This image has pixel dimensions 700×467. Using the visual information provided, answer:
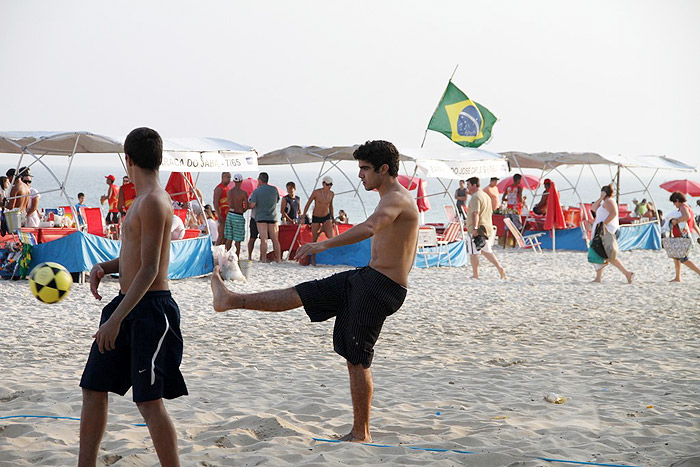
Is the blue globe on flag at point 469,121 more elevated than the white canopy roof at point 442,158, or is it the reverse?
the blue globe on flag at point 469,121

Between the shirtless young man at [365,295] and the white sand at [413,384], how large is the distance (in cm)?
37

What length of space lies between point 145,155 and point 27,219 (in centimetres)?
913

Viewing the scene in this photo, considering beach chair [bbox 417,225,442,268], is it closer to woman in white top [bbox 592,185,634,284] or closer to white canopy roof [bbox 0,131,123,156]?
woman in white top [bbox 592,185,634,284]

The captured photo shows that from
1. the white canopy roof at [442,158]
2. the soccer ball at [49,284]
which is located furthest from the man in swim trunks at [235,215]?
the soccer ball at [49,284]

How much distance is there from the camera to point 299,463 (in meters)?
3.42

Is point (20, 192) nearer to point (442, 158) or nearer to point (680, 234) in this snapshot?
point (442, 158)

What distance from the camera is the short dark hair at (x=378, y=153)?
12.8 feet

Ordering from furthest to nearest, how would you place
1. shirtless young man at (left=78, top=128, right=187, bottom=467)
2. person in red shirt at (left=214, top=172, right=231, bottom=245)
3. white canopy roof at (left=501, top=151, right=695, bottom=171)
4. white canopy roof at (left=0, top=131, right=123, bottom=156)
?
white canopy roof at (left=501, top=151, right=695, bottom=171) → person in red shirt at (left=214, top=172, right=231, bottom=245) → white canopy roof at (left=0, top=131, right=123, bottom=156) → shirtless young man at (left=78, top=128, right=187, bottom=467)

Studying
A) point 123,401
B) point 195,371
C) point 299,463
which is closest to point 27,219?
point 195,371

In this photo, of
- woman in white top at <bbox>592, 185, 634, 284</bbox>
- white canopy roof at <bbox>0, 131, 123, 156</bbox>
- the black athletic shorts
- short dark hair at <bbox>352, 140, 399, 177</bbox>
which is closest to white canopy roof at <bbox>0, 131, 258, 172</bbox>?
white canopy roof at <bbox>0, 131, 123, 156</bbox>

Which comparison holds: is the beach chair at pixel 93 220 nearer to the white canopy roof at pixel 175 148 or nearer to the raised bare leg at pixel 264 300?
the white canopy roof at pixel 175 148

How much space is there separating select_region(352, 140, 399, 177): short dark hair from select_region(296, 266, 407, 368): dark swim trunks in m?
0.53

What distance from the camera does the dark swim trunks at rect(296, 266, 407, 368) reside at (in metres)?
3.78

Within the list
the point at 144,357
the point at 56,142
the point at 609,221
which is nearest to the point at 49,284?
the point at 144,357
